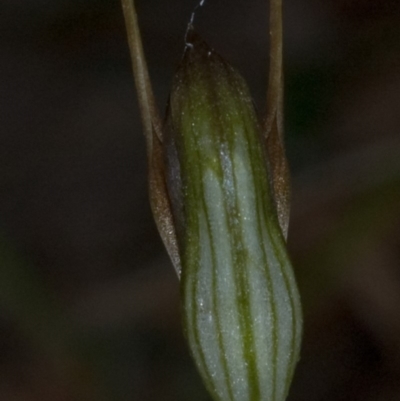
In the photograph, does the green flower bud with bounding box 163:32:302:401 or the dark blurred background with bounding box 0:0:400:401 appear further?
the dark blurred background with bounding box 0:0:400:401

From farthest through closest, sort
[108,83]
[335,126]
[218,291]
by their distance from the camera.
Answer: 1. [108,83]
2. [335,126]
3. [218,291]

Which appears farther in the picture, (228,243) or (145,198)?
(145,198)

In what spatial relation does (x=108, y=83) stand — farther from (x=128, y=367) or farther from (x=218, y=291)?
(x=218, y=291)

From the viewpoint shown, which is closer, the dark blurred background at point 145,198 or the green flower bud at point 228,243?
the green flower bud at point 228,243

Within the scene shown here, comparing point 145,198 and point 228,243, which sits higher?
point 228,243

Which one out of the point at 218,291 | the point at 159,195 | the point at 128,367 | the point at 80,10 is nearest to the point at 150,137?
the point at 159,195
